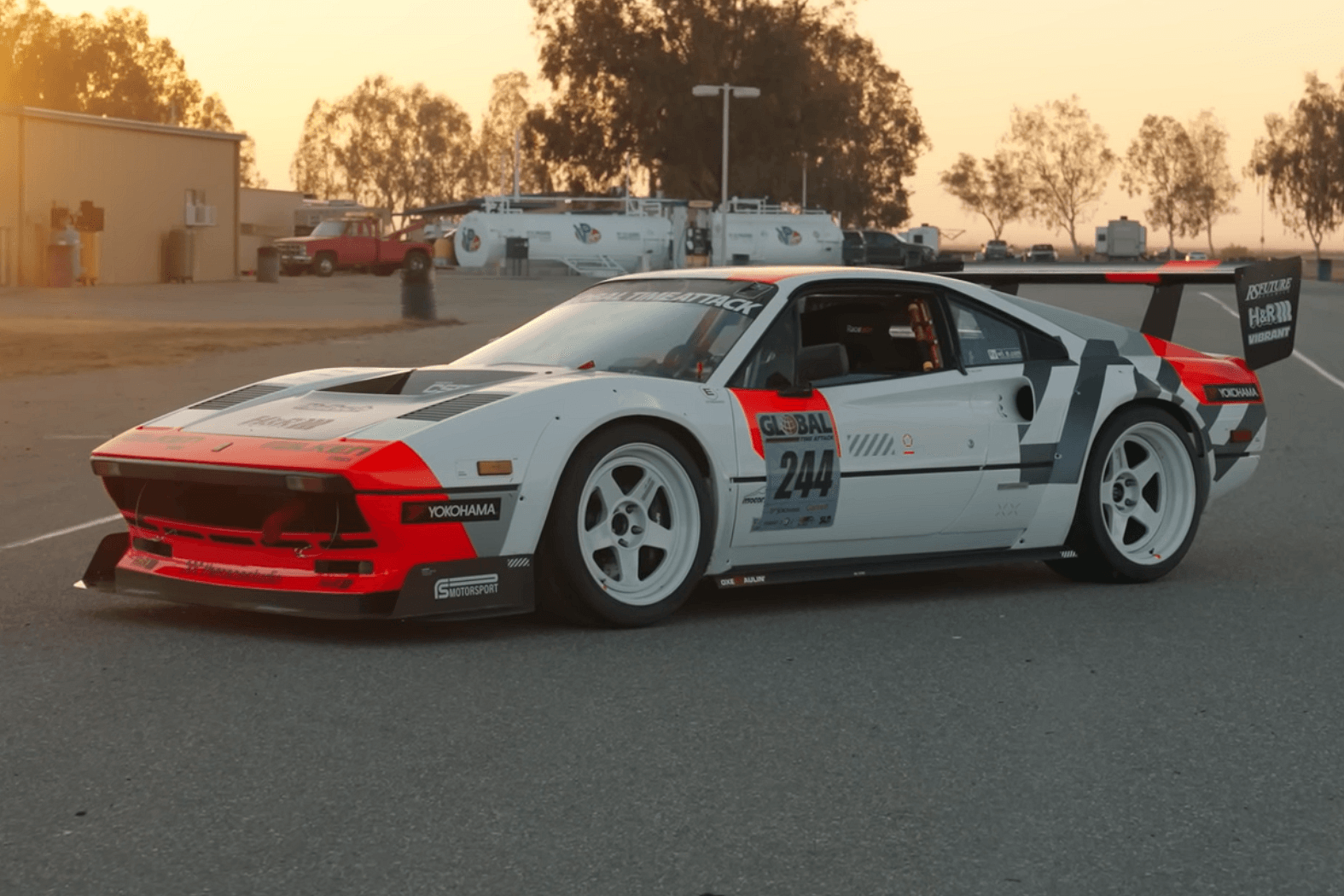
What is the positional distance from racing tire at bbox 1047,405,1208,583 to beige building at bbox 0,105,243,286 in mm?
40092

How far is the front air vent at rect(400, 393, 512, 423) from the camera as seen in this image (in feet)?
20.6

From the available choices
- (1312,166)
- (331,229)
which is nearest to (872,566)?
(331,229)

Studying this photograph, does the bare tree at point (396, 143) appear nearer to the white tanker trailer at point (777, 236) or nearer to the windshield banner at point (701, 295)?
the white tanker trailer at point (777, 236)

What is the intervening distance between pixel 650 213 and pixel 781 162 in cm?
745

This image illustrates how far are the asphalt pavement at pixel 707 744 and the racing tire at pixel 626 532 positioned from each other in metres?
0.13

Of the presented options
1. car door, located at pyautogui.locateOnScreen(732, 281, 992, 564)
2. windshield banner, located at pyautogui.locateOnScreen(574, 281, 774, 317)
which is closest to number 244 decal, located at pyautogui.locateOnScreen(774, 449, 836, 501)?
car door, located at pyautogui.locateOnScreen(732, 281, 992, 564)

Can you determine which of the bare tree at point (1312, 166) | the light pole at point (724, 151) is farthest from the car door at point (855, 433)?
the bare tree at point (1312, 166)

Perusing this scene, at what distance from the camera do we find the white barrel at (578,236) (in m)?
70.4

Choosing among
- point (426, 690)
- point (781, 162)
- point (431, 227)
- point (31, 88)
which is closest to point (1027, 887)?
point (426, 690)

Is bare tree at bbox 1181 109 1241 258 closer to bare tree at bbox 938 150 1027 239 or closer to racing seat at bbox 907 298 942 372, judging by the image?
bare tree at bbox 938 150 1027 239

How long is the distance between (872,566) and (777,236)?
212 ft

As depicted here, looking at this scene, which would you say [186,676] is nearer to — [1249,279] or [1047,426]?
[1047,426]

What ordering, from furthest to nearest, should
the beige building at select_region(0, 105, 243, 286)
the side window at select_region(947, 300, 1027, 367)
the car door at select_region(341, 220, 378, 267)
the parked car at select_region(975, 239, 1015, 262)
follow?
the parked car at select_region(975, 239, 1015, 262), the car door at select_region(341, 220, 378, 267), the beige building at select_region(0, 105, 243, 286), the side window at select_region(947, 300, 1027, 367)

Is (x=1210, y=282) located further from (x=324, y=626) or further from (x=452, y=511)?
(x=324, y=626)
